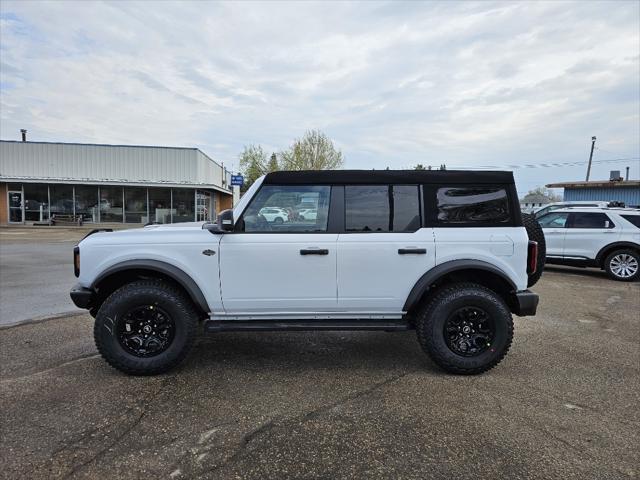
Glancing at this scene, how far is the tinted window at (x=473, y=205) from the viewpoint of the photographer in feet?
13.2

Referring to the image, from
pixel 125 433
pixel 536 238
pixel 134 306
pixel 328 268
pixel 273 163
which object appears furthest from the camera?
pixel 273 163

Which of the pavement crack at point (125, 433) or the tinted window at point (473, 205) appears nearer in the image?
the pavement crack at point (125, 433)

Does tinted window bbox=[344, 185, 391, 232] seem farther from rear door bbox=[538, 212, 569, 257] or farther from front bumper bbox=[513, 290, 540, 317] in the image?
rear door bbox=[538, 212, 569, 257]

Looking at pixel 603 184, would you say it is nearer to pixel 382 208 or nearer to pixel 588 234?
pixel 588 234

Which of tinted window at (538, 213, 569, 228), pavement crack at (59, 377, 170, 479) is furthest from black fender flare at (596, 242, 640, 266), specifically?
pavement crack at (59, 377, 170, 479)

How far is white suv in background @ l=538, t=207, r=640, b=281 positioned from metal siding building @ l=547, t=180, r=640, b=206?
18761 millimetres

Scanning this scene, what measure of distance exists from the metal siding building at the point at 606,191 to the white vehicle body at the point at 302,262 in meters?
26.7

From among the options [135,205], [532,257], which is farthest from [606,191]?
[135,205]

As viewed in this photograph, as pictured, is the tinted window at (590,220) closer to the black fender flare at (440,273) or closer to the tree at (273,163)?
the black fender flare at (440,273)

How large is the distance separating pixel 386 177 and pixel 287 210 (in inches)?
39.4

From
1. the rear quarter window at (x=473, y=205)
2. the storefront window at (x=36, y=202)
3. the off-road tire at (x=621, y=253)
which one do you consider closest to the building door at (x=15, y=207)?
the storefront window at (x=36, y=202)

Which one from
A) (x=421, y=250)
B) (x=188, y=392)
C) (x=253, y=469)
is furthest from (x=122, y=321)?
(x=421, y=250)

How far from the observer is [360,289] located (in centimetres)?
392

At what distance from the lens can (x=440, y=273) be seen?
3.86m
